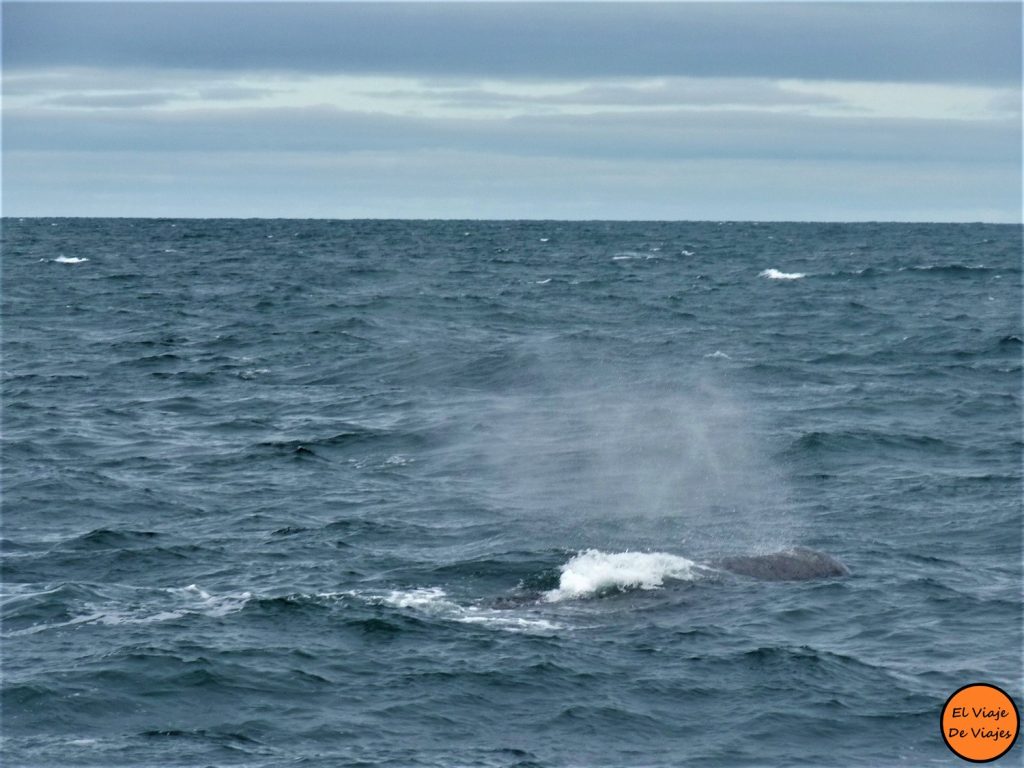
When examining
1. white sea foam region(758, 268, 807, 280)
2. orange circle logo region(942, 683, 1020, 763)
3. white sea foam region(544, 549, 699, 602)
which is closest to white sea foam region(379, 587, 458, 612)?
white sea foam region(544, 549, 699, 602)

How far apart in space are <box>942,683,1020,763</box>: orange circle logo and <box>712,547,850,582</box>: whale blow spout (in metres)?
7.15

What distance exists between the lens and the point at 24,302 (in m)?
94.9

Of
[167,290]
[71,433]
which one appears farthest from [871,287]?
[71,433]

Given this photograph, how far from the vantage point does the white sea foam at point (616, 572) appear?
32250 mm

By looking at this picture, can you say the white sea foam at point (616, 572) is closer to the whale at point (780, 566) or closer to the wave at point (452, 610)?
the whale at point (780, 566)

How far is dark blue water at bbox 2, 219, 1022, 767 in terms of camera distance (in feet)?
83.3

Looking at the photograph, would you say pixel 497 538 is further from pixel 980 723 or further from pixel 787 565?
pixel 980 723

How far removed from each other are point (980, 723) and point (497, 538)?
50.3 feet

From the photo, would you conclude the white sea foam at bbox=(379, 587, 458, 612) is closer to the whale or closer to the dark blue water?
the dark blue water

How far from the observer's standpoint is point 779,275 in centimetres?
12912

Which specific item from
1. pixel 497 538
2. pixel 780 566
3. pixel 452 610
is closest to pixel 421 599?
pixel 452 610

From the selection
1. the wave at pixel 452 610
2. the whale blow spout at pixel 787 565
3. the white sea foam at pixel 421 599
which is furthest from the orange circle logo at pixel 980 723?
the white sea foam at pixel 421 599

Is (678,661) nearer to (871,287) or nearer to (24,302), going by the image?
(24,302)

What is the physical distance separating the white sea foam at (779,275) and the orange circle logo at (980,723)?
101822mm
